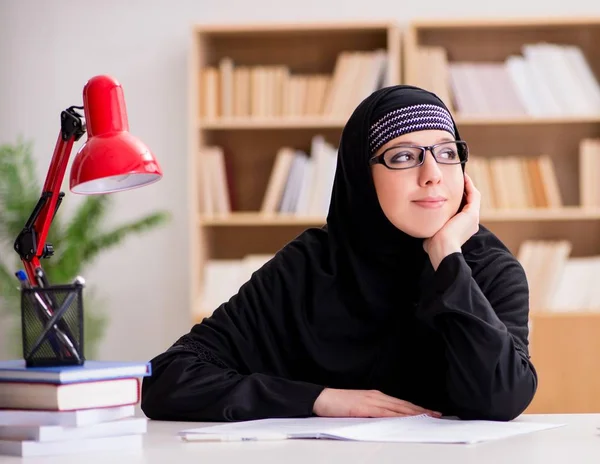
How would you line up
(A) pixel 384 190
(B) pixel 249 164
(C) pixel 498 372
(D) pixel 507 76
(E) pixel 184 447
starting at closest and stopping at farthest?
(E) pixel 184 447 < (C) pixel 498 372 < (A) pixel 384 190 < (D) pixel 507 76 < (B) pixel 249 164

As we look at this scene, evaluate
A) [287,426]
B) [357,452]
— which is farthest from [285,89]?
[357,452]

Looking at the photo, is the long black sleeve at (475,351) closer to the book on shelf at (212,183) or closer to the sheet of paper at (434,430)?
the sheet of paper at (434,430)

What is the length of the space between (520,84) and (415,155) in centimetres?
257

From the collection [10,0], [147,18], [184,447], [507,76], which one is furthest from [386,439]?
[10,0]

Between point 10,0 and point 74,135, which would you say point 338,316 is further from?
point 10,0

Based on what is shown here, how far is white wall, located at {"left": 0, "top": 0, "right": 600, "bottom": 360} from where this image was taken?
4633mm

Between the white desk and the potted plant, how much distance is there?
2.86 meters

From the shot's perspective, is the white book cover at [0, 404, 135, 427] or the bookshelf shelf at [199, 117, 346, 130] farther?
the bookshelf shelf at [199, 117, 346, 130]

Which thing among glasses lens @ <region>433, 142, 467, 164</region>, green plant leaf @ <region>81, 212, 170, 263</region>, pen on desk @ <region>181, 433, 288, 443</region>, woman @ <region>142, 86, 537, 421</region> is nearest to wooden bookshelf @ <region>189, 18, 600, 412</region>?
green plant leaf @ <region>81, 212, 170, 263</region>

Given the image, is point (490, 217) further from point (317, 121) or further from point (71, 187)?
point (71, 187)

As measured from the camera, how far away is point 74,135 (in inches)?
54.5

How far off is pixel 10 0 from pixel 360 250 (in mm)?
3422

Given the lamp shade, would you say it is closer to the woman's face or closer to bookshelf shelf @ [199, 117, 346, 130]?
the woman's face

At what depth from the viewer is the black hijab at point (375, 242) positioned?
187cm
